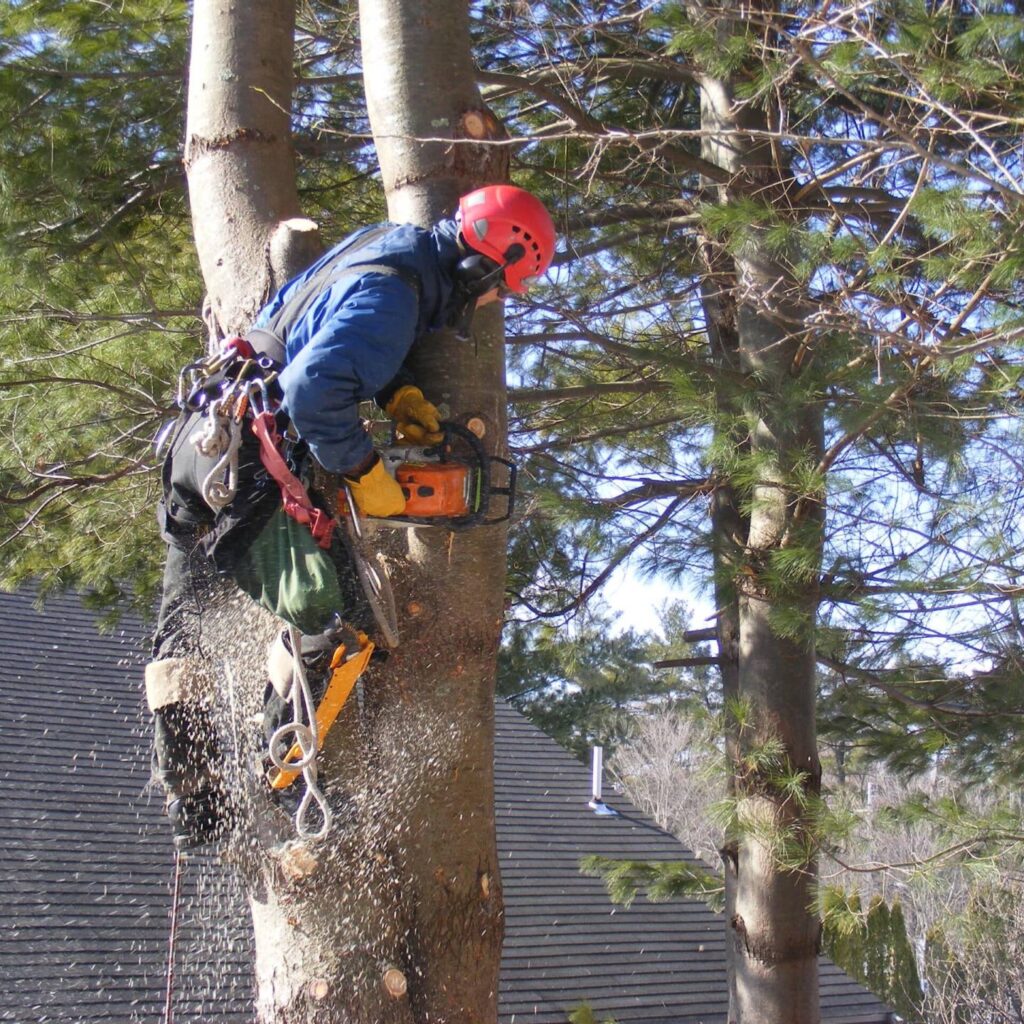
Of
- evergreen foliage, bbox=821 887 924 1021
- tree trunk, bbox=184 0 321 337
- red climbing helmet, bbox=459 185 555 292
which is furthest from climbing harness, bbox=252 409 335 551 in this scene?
evergreen foliage, bbox=821 887 924 1021

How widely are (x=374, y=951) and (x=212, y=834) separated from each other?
918 millimetres

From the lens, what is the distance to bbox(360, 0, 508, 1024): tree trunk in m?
2.80

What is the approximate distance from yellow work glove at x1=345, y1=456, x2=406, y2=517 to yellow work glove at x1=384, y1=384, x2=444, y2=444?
13cm

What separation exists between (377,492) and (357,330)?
1.32 ft

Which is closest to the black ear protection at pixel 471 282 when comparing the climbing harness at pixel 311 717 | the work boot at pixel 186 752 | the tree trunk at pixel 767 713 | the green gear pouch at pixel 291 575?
the green gear pouch at pixel 291 575

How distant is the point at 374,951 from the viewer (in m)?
2.71

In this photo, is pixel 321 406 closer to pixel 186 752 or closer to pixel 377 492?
pixel 377 492

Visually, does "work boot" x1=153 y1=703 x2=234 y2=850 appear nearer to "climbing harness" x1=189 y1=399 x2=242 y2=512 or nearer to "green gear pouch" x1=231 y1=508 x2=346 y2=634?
"green gear pouch" x1=231 y1=508 x2=346 y2=634

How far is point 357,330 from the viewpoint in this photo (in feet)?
9.21

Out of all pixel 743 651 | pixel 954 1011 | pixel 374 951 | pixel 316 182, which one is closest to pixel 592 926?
pixel 743 651

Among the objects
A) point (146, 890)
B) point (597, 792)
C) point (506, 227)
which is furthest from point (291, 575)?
point (597, 792)

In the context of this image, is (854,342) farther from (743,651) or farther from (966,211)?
(743,651)

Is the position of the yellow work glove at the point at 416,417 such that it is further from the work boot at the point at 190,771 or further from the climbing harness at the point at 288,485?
the work boot at the point at 190,771

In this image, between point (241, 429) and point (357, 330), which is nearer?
point (357, 330)
